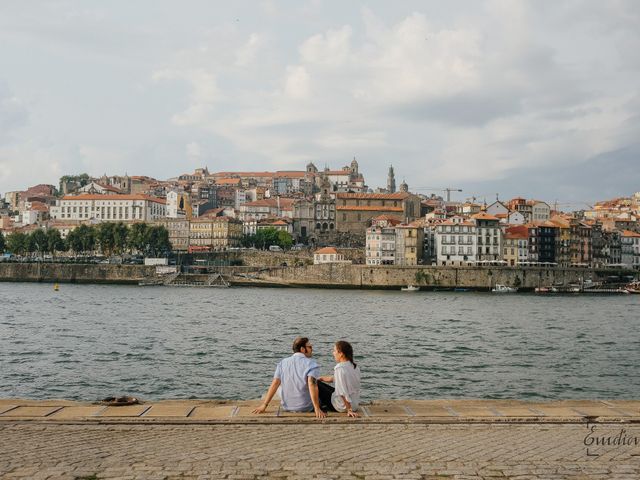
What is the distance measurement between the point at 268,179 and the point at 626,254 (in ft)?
361

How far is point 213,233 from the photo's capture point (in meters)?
118

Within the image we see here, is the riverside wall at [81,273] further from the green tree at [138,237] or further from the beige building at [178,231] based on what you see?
the beige building at [178,231]

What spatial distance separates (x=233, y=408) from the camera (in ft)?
30.7

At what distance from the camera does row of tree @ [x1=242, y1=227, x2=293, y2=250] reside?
117250mm

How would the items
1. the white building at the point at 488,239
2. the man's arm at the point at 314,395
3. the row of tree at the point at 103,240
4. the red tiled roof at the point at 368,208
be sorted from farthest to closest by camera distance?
the red tiled roof at the point at 368,208
the row of tree at the point at 103,240
the white building at the point at 488,239
the man's arm at the point at 314,395

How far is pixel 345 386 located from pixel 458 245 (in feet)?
259

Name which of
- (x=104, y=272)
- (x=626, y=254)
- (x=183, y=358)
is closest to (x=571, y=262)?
(x=626, y=254)

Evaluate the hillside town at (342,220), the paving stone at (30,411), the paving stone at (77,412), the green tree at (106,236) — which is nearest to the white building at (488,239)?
the hillside town at (342,220)

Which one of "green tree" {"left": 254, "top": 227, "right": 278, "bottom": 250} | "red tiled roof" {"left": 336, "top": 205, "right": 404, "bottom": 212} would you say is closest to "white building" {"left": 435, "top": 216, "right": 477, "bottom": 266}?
"red tiled roof" {"left": 336, "top": 205, "right": 404, "bottom": 212}

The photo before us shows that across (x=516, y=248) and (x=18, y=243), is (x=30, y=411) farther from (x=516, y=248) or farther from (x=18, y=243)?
(x=18, y=243)

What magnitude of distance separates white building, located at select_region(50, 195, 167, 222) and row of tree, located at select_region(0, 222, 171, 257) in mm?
20060

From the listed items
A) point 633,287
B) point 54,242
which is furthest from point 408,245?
point 54,242

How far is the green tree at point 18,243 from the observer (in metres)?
106

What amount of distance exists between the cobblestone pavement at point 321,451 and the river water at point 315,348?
9464 mm
